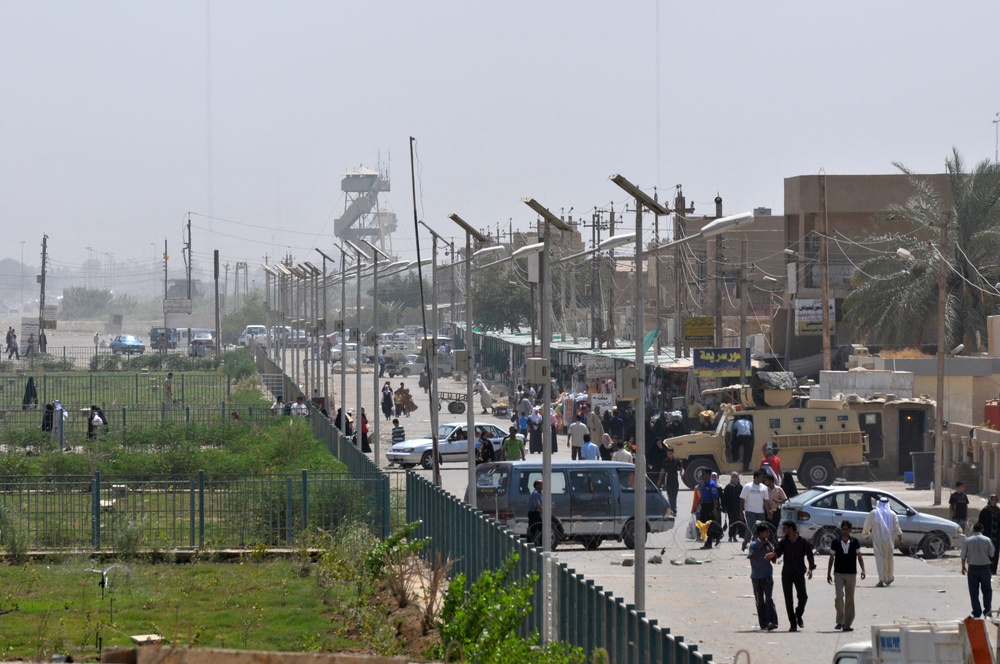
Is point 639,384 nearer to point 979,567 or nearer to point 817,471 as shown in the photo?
point 979,567

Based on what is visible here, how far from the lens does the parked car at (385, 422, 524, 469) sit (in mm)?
34938

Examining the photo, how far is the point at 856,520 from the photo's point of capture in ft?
72.7

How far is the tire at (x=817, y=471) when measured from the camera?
106 ft

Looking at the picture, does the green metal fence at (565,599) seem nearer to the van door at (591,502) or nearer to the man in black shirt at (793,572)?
the man in black shirt at (793,572)

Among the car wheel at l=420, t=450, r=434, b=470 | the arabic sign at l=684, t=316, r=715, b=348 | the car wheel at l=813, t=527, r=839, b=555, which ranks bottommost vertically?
the car wheel at l=813, t=527, r=839, b=555

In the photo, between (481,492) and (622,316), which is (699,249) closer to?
(622,316)

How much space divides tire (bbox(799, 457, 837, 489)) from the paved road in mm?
8225

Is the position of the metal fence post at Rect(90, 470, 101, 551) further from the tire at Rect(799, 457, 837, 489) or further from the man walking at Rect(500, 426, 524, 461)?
the tire at Rect(799, 457, 837, 489)

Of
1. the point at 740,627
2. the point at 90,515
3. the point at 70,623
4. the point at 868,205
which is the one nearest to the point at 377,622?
the point at 70,623

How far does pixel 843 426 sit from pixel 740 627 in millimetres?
17168

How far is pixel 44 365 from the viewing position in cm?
7369

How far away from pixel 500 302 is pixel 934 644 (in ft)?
262

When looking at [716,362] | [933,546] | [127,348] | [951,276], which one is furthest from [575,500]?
[127,348]

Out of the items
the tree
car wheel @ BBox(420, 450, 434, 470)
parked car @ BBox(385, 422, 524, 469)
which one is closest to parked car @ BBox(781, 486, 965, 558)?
parked car @ BBox(385, 422, 524, 469)
